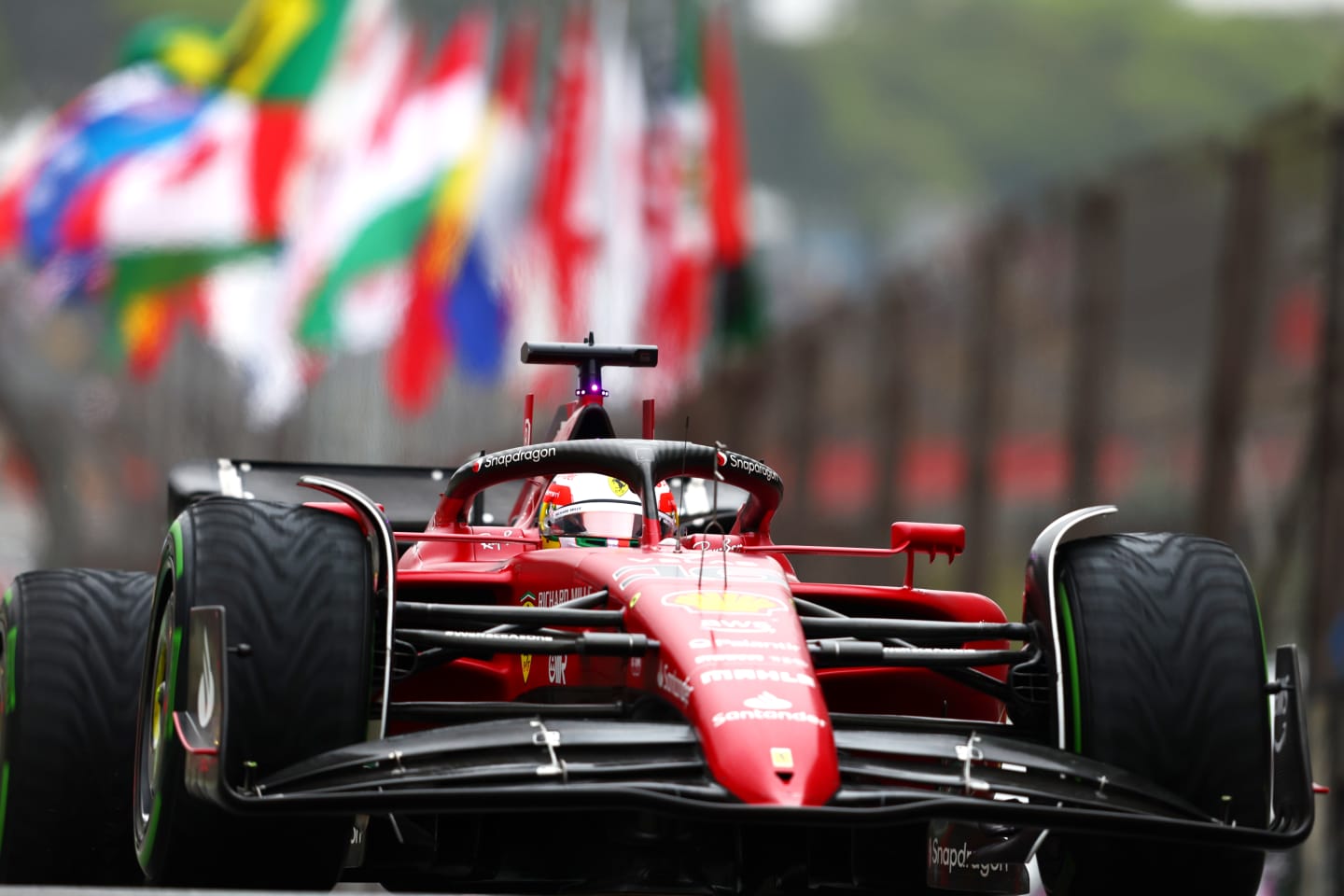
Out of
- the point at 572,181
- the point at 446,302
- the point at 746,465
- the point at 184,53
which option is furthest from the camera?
the point at 572,181

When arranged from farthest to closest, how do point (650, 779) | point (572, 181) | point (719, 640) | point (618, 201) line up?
point (572, 181) → point (618, 201) → point (719, 640) → point (650, 779)

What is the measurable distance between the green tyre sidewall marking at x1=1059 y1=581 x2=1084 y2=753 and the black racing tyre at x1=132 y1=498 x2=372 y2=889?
5.77 feet

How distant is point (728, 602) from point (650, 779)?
67 centimetres

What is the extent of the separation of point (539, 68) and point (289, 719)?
4184cm

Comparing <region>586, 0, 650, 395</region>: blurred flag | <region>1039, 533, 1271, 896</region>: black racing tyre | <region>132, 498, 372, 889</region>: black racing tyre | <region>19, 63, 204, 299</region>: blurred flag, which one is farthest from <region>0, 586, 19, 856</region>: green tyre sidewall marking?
<region>586, 0, 650, 395</region>: blurred flag

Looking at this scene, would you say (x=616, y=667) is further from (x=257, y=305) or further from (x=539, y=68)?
(x=539, y=68)

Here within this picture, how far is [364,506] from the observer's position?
19.3ft

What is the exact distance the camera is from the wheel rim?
570 cm

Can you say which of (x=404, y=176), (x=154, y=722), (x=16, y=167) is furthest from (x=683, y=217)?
(x=154, y=722)

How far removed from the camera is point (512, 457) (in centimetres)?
689

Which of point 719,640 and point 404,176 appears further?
point 404,176

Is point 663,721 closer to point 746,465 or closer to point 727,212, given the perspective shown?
point 746,465

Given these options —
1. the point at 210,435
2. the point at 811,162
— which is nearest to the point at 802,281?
the point at 811,162

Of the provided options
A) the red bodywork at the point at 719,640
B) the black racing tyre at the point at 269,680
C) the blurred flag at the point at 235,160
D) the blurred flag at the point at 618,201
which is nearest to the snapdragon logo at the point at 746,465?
the red bodywork at the point at 719,640
